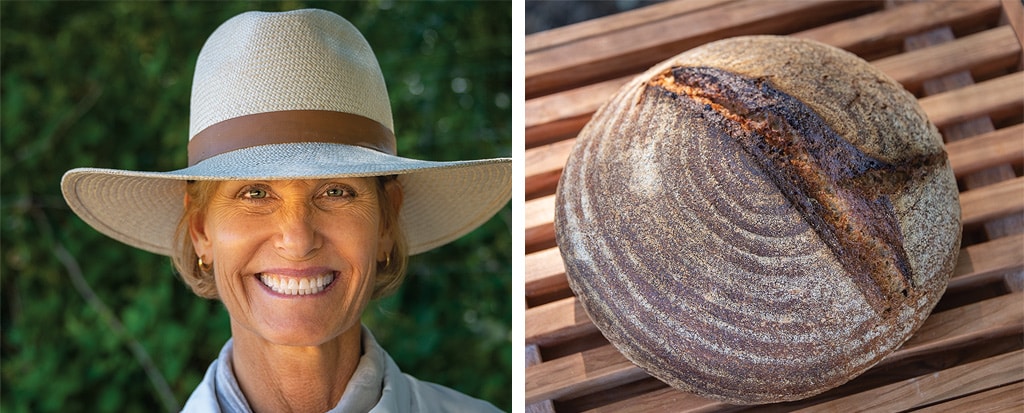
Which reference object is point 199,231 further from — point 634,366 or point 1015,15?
point 1015,15

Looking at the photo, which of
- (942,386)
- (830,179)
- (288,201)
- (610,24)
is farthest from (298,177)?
(942,386)

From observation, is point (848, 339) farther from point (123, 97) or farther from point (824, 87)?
point (123, 97)

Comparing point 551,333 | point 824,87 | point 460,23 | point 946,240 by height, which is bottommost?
point 551,333

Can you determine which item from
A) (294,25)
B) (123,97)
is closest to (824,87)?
(294,25)

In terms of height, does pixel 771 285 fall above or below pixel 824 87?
below

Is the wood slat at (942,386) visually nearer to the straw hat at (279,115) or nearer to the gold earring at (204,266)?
the straw hat at (279,115)

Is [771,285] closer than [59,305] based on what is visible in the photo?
Yes

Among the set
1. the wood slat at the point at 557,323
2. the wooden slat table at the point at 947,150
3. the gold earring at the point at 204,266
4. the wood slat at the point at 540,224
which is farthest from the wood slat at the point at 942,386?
the gold earring at the point at 204,266
